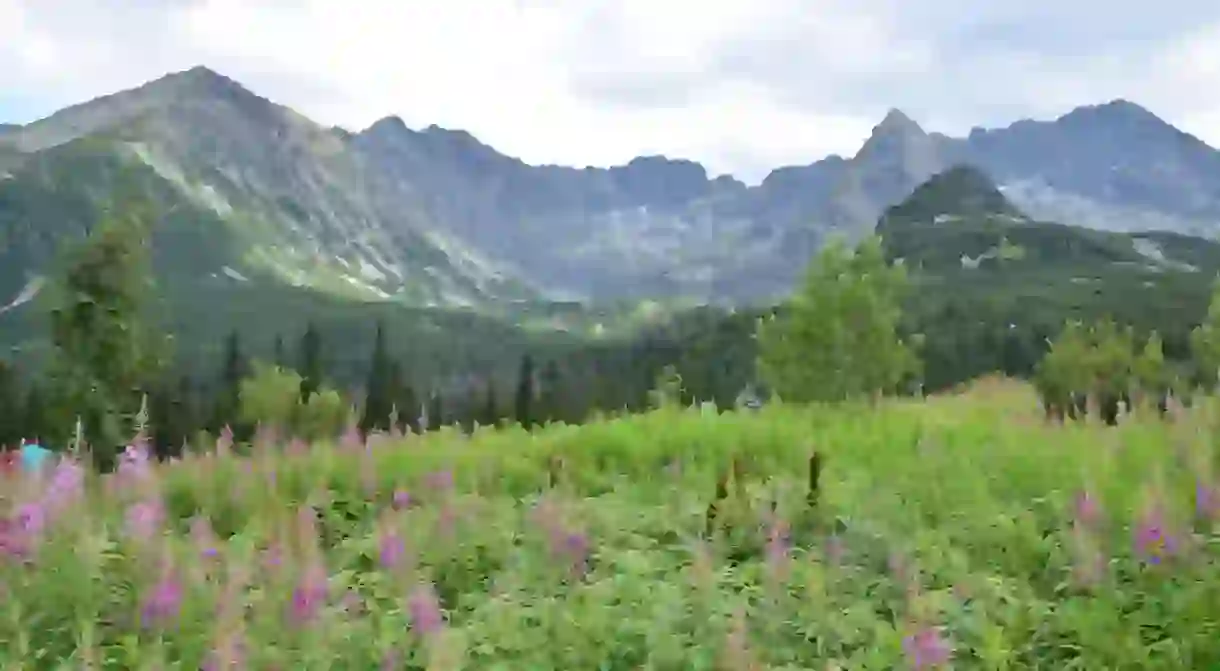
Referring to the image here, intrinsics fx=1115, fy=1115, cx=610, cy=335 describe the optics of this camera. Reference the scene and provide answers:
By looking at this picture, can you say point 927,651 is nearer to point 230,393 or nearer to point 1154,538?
point 1154,538

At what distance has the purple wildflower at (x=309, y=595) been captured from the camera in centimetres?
561

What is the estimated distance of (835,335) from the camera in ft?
190

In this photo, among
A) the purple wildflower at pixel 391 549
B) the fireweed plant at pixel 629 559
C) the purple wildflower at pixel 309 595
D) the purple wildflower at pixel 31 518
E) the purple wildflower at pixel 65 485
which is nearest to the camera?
the fireweed plant at pixel 629 559

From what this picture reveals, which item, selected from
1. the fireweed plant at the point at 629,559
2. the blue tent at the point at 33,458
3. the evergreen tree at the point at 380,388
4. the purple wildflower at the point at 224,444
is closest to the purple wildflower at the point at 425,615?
the fireweed plant at the point at 629,559

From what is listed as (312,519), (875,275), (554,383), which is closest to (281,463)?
(312,519)

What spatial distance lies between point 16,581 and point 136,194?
4304cm

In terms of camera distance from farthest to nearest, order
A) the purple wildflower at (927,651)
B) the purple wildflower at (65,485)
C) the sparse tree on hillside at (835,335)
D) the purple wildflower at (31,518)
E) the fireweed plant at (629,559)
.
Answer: the sparse tree on hillside at (835,335) → the purple wildflower at (65,485) → the purple wildflower at (31,518) → the fireweed plant at (629,559) → the purple wildflower at (927,651)

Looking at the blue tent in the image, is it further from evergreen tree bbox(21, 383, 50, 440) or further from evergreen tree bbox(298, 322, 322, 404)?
evergreen tree bbox(298, 322, 322, 404)

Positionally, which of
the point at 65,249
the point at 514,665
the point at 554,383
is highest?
the point at 65,249

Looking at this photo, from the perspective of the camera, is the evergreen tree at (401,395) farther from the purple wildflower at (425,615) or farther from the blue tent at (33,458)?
the purple wildflower at (425,615)

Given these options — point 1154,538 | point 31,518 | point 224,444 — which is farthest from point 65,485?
point 1154,538

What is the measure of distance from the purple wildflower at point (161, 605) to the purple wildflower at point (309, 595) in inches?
23.3

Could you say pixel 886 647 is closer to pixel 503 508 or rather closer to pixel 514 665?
pixel 514 665

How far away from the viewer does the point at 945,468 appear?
8.38 metres
